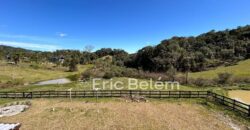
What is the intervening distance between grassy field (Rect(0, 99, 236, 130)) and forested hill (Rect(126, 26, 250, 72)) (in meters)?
27.9

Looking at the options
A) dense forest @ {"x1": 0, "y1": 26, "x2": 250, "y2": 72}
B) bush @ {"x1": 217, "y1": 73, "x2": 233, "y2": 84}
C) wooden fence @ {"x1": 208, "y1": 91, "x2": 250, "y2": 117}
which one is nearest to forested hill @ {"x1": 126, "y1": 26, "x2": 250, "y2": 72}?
dense forest @ {"x1": 0, "y1": 26, "x2": 250, "y2": 72}

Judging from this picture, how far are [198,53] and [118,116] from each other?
1834 inches

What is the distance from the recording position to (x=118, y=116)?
1588cm

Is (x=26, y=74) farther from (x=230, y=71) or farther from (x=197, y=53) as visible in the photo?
(x=230, y=71)

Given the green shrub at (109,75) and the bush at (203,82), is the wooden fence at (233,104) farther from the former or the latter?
the green shrub at (109,75)

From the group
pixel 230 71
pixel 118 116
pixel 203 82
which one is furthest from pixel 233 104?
pixel 230 71

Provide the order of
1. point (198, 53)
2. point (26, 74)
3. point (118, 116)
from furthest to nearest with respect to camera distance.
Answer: point (198, 53) → point (26, 74) → point (118, 116)

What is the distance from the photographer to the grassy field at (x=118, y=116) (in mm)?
13844

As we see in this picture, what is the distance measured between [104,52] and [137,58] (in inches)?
2402

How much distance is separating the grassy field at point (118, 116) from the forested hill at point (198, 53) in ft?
91.6

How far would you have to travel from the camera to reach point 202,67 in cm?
5025

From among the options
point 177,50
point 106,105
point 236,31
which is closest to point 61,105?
point 106,105

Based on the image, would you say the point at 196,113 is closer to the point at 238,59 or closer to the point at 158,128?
the point at 158,128

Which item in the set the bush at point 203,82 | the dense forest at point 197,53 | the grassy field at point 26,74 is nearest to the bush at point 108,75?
the dense forest at point 197,53
